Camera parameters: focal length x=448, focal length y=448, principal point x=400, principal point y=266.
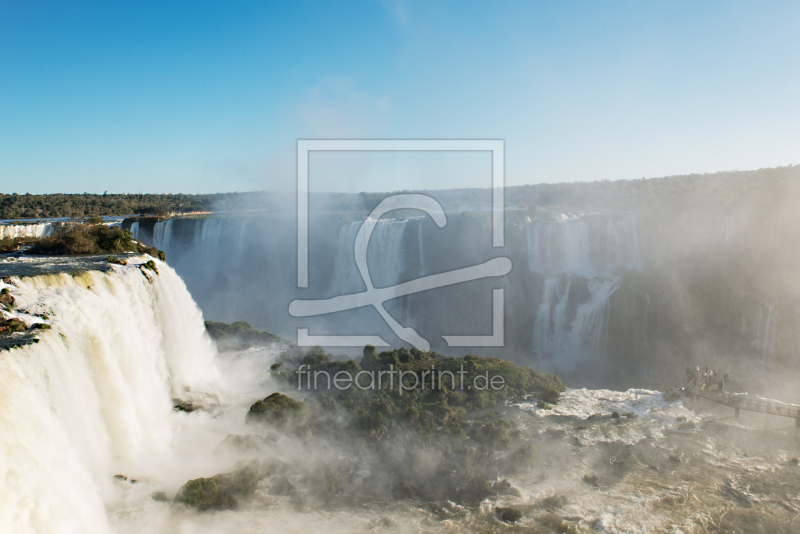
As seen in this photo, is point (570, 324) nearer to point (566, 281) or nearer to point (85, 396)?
point (566, 281)

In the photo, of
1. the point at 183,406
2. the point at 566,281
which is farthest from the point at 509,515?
the point at 566,281

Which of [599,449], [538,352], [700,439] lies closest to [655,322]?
[538,352]

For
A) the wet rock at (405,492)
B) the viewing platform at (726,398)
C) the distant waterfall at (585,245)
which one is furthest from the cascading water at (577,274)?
the wet rock at (405,492)

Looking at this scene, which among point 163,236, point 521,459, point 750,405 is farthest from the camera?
point 163,236

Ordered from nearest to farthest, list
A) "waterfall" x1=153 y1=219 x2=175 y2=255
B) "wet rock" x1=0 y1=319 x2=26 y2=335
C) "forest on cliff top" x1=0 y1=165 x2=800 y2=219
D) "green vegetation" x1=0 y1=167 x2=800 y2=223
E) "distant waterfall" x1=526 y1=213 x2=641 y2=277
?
"wet rock" x1=0 y1=319 x2=26 y2=335 → "forest on cliff top" x1=0 y1=165 x2=800 y2=219 → "distant waterfall" x1=526 y1=213 x2=641 y2=277 → "green vegetation" x1=0 y1=167 x2=800 y2=223 → "waterfall" x1=153 y1=219 x2=175 y2=255

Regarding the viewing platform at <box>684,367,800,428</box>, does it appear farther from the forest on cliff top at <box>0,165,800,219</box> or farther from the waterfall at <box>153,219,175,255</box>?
the waterfall at <box>153,219,175,255</box>

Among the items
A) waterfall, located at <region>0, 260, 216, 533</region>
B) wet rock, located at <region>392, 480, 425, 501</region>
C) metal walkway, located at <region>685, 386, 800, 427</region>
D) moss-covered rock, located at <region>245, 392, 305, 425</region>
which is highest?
waterfall, located at <region>0, 260, 216, 533</region>

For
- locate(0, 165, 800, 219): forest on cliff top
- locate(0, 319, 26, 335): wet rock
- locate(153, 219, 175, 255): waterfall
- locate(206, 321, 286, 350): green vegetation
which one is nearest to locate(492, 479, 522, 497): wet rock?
locate(0, 319, 26, 335): wet rock
